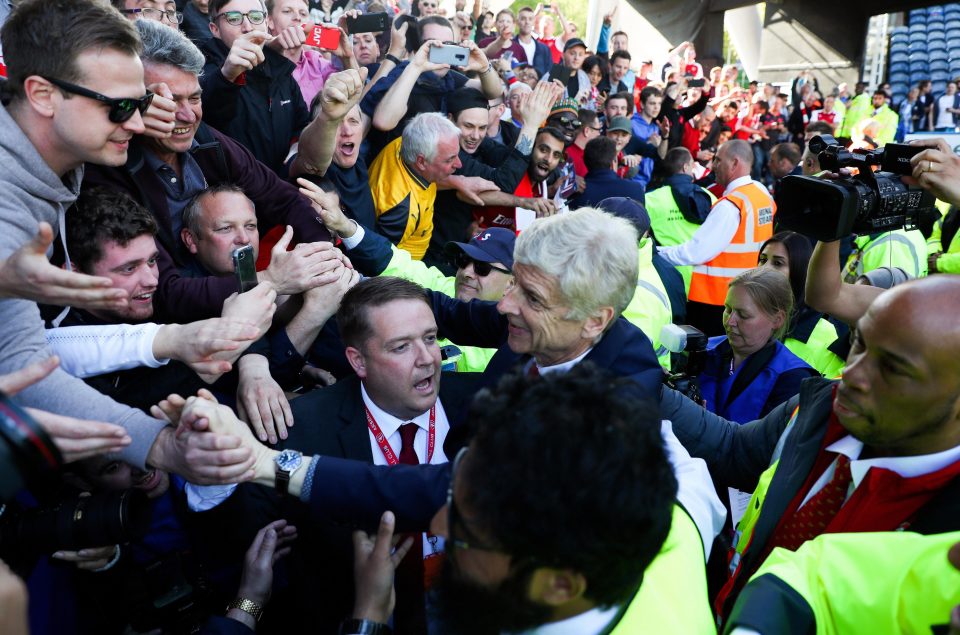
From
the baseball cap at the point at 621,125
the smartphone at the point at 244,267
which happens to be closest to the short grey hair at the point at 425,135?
the smartphone at the point at 244,267

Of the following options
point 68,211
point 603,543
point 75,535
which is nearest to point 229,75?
point 68,211

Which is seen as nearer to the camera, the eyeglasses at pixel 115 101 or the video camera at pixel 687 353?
the eyeglasses at pixel 115 101

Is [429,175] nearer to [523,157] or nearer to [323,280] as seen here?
[523,157]

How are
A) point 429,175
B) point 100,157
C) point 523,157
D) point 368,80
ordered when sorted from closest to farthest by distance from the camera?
point 100,157
point 429,175
point 523,157
point 368,80

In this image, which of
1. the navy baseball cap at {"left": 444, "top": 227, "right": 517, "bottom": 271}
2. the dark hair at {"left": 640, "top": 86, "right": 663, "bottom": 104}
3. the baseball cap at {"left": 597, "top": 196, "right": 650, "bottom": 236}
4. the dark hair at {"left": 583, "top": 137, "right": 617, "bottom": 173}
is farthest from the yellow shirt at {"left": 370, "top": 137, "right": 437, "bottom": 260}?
the dark hair at {"left": 640, "top": 86, "right": 663, "bottom": 104}

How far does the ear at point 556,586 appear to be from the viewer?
1.11m

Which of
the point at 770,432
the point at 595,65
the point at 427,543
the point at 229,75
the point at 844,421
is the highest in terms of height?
the point at 595,65

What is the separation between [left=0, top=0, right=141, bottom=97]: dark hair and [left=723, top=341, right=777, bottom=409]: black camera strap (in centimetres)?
270

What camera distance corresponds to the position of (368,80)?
5.70 m

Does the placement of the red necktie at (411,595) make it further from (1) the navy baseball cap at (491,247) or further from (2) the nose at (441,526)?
(1) the navy baseball cap at (491,247)

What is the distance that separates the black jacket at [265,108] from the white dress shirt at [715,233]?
2891 millimetres

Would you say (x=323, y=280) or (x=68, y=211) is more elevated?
(x=68, y=211)

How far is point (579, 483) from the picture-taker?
3.46 feet

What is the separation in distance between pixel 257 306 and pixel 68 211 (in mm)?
784
